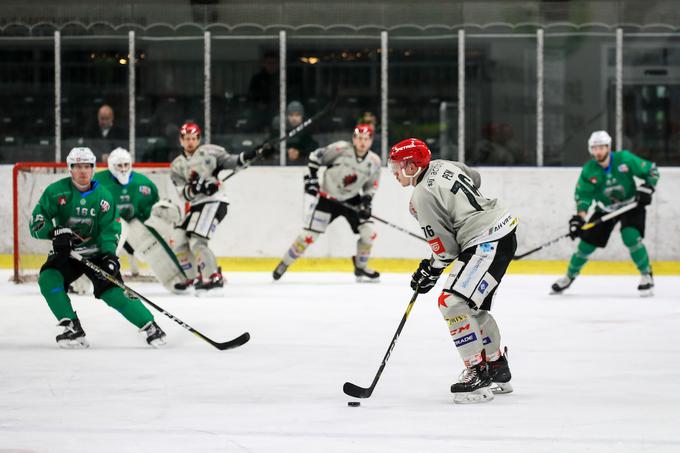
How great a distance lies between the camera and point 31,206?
352 inches

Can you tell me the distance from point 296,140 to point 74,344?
5.27 metres

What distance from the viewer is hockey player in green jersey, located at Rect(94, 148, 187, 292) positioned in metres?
7.69

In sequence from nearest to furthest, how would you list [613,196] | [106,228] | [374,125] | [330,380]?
1. [330,380]
2. [106,228]
3. [613,196]
4. [374,125]

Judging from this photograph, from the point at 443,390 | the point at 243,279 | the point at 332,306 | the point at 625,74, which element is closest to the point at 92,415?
the point at 443,390

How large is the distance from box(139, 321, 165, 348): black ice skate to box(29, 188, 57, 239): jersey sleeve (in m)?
0.63

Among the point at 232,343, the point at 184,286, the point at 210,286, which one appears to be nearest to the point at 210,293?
the point at 210,286

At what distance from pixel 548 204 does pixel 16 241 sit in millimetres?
4422

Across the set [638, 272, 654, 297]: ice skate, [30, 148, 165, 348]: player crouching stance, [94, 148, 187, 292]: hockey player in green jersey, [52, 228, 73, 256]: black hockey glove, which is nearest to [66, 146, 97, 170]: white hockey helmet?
[30, 148, 165, 348]: player crouching stance

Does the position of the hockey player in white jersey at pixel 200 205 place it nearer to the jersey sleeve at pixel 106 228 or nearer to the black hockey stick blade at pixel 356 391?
the jersey sleeve at pixel 106 228

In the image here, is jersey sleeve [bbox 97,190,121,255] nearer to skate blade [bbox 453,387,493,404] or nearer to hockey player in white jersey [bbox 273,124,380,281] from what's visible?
skate blade [bbox 453,387,493,404]

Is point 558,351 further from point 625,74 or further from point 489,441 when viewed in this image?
point 625,74

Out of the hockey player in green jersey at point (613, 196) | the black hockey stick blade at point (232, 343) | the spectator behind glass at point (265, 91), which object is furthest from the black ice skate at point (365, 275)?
the black hockey stick blade at point (232, 343)

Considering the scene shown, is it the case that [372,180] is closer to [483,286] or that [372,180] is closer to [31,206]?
[31,206]

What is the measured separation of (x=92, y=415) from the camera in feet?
13.0
